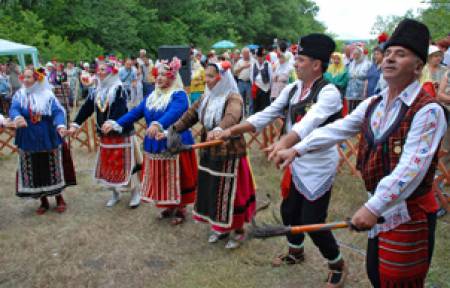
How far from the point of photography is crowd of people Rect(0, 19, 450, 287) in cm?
208

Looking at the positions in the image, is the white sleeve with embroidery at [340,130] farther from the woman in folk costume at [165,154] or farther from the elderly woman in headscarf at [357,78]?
the elderly woman in headscarf at [357,78]

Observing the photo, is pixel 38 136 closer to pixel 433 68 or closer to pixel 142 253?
pixel 142 253

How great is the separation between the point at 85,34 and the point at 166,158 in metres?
22.9

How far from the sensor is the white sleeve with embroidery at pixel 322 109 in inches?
106

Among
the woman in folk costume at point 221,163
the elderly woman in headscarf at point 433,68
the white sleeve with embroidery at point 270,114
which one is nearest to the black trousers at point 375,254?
the white sleeve with embroidery at point 270,114

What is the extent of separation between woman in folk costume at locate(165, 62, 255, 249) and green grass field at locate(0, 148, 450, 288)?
0.44 meters

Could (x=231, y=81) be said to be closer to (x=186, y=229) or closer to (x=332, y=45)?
(x=332, y=45)

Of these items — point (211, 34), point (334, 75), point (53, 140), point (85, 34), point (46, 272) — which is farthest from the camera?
point (211, 34)

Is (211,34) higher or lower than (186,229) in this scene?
higher

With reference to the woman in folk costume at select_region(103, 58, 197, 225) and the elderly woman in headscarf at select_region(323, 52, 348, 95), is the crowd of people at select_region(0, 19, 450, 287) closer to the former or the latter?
the woman in folk costume at select_region(103, 58, 197, 225)

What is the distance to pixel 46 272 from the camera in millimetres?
4082

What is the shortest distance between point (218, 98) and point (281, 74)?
5.25 m

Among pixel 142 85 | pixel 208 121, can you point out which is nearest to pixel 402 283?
pixel 208 121

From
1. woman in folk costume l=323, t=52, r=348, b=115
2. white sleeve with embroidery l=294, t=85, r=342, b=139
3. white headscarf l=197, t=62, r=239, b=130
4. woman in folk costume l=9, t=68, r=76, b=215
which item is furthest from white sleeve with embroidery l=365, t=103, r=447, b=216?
woman in folk costume l=323, t=52, r=348, b=115
